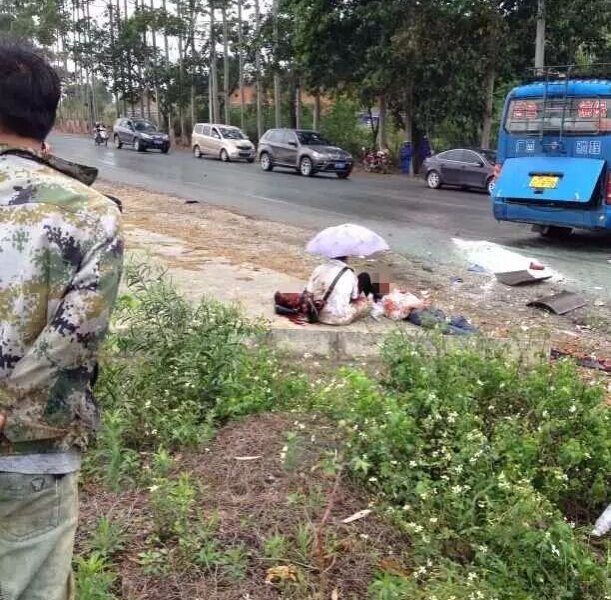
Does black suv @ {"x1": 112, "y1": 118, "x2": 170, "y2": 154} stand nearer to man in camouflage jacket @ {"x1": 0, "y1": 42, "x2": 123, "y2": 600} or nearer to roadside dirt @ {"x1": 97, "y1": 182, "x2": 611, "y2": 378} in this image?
roadside dirt @ {"x1": 97, "y1": 182, "x2": 611, "y2": 378}

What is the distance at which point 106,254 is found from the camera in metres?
1.85

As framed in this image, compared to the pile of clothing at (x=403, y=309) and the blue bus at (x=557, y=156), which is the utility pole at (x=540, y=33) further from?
the pile of clothing at (x=403, y=309)

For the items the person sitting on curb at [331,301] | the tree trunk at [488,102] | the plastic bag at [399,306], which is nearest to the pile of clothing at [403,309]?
the plastic bag at [399,306]

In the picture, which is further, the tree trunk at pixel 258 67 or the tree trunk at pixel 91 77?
the tree trunk at pixel 91 77

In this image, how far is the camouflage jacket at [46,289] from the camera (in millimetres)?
1781

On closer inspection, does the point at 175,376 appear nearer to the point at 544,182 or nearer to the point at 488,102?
the point at 544,182

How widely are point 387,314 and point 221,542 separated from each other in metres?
4.20

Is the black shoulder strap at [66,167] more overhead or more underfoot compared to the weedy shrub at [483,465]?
more overhead

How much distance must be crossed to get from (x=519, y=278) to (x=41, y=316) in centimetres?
765

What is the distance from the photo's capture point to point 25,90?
6.04 ft

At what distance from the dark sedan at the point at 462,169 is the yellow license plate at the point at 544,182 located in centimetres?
1001

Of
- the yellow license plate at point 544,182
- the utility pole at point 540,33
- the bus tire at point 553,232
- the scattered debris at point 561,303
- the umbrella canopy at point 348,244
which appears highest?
the utility pole at point 540,33

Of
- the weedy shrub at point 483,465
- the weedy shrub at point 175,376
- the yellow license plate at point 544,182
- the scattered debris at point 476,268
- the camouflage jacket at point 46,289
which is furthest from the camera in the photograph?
the yellow license plate at point 544,182

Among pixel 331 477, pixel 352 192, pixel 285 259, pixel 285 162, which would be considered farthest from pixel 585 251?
pixel 285 162
